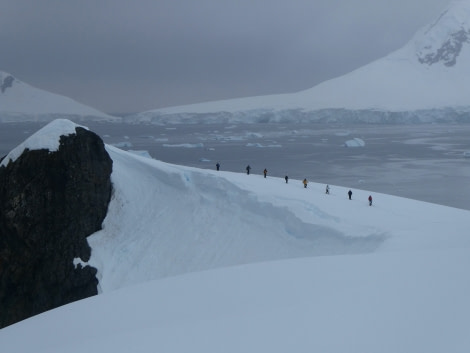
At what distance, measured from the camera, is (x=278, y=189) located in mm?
18203

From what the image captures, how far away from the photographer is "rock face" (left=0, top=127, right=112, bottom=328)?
1511 cm

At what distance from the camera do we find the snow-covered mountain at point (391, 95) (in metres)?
115

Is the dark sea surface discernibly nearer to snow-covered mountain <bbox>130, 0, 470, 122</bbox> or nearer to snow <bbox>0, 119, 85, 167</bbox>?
snow <bbox>0, 119, 85, 167</bbox>

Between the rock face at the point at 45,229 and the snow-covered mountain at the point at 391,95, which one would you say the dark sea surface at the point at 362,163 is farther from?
the snow-covered mountain at the point at 391,95

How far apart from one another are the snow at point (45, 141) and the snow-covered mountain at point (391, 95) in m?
102

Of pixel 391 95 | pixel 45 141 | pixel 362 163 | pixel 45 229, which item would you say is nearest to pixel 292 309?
pixel 45 229

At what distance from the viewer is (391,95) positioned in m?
142

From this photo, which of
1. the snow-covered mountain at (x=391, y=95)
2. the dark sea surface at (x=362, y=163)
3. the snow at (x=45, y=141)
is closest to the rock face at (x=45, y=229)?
the snow at (x=45, y=141)

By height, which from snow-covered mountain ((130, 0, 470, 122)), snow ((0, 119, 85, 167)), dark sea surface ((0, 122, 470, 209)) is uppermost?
snow-covered mountain ((130, 0, 470, 122))

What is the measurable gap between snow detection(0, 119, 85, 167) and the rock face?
0.62 ft

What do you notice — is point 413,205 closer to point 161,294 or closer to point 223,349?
point 161,294

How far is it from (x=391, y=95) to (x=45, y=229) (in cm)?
13971

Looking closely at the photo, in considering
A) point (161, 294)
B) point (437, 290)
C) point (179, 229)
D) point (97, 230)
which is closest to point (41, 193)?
point (97, 230)

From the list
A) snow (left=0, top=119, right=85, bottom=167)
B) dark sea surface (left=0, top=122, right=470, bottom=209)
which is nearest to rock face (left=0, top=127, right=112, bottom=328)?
snow (left=0, top=119, right=85, bottom=167)
